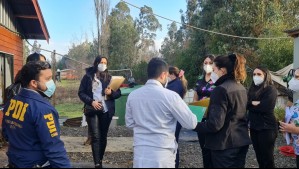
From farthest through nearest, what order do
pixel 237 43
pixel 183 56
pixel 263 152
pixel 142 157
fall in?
pixel 183 56
pixel 237 43
pixel 263 152
pixel 142 157

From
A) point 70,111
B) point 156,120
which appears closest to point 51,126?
point 156,120

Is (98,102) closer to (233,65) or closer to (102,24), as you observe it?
(233,65)

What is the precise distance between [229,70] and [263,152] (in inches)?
67.3

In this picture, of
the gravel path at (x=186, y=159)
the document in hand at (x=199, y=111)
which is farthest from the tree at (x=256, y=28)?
the document in hand at (x=199, y=111)

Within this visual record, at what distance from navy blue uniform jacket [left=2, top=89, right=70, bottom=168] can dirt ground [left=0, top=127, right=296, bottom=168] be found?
3.36 m

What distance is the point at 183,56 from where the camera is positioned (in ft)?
81.5

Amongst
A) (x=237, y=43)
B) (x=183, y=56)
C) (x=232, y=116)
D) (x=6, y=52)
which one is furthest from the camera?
(x=183, y=56)

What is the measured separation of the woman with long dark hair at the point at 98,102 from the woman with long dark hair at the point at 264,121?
223cm

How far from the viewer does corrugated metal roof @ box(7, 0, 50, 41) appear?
958cm

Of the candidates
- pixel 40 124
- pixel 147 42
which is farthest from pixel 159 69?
pixel 147 42

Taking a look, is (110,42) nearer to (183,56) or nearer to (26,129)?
(183,56)

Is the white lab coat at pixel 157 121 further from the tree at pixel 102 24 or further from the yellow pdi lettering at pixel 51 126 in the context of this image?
the tree at pixel 102 24

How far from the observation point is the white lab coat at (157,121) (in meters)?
3.12

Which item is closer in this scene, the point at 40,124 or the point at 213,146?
the point at 40,124
